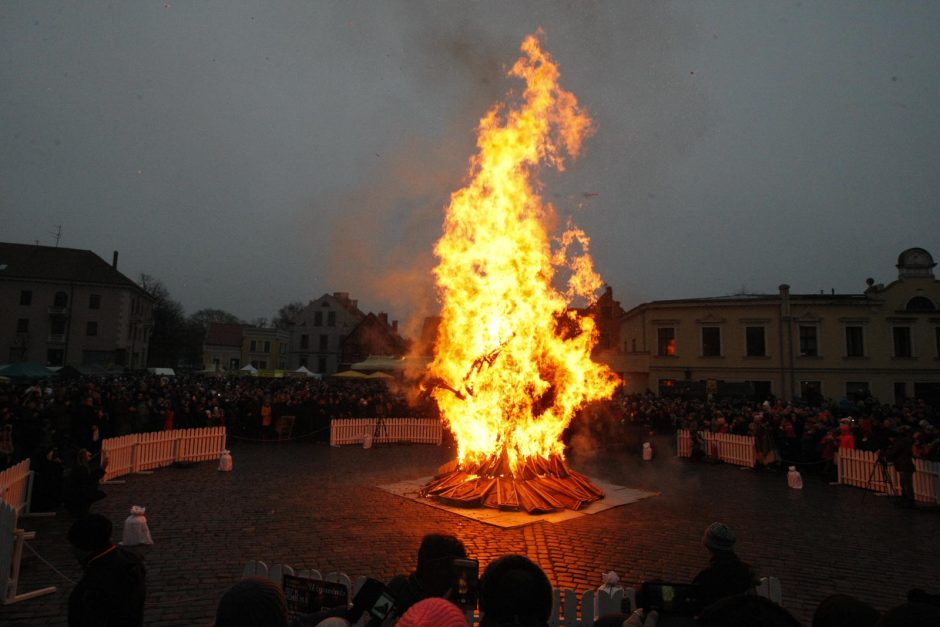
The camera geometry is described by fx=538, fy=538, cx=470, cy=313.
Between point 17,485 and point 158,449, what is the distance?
601 centimetres

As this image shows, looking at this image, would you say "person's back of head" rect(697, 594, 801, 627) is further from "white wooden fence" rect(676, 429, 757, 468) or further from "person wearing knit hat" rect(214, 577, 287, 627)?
"white wooden fence" rect(676, 429, 757, 468)

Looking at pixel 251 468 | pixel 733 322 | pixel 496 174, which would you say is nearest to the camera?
pixel 496 174

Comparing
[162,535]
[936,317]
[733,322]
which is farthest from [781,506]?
[936,317]

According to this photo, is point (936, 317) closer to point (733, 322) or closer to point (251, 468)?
point (733, 322)

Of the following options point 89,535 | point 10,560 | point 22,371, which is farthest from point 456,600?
point 22,371

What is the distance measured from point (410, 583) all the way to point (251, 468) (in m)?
14.3

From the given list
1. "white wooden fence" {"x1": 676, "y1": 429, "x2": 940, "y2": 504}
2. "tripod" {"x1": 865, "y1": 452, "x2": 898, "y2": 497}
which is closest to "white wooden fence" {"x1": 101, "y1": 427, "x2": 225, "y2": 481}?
"white wooden fence" {"x1": 676, "y1": 429, "x2": 940, "y2": 504}

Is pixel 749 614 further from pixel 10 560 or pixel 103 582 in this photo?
pixel 10 560

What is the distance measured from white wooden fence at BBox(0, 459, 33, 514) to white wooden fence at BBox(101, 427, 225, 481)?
2.42 metres

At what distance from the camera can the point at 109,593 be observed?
12.1 ft

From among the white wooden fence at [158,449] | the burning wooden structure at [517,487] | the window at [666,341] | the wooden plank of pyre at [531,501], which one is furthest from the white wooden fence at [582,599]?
the window at [666,341]

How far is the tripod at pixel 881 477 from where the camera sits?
13.7 metres

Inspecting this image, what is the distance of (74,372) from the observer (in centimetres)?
3550

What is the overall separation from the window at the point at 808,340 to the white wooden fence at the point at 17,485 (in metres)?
40.0
